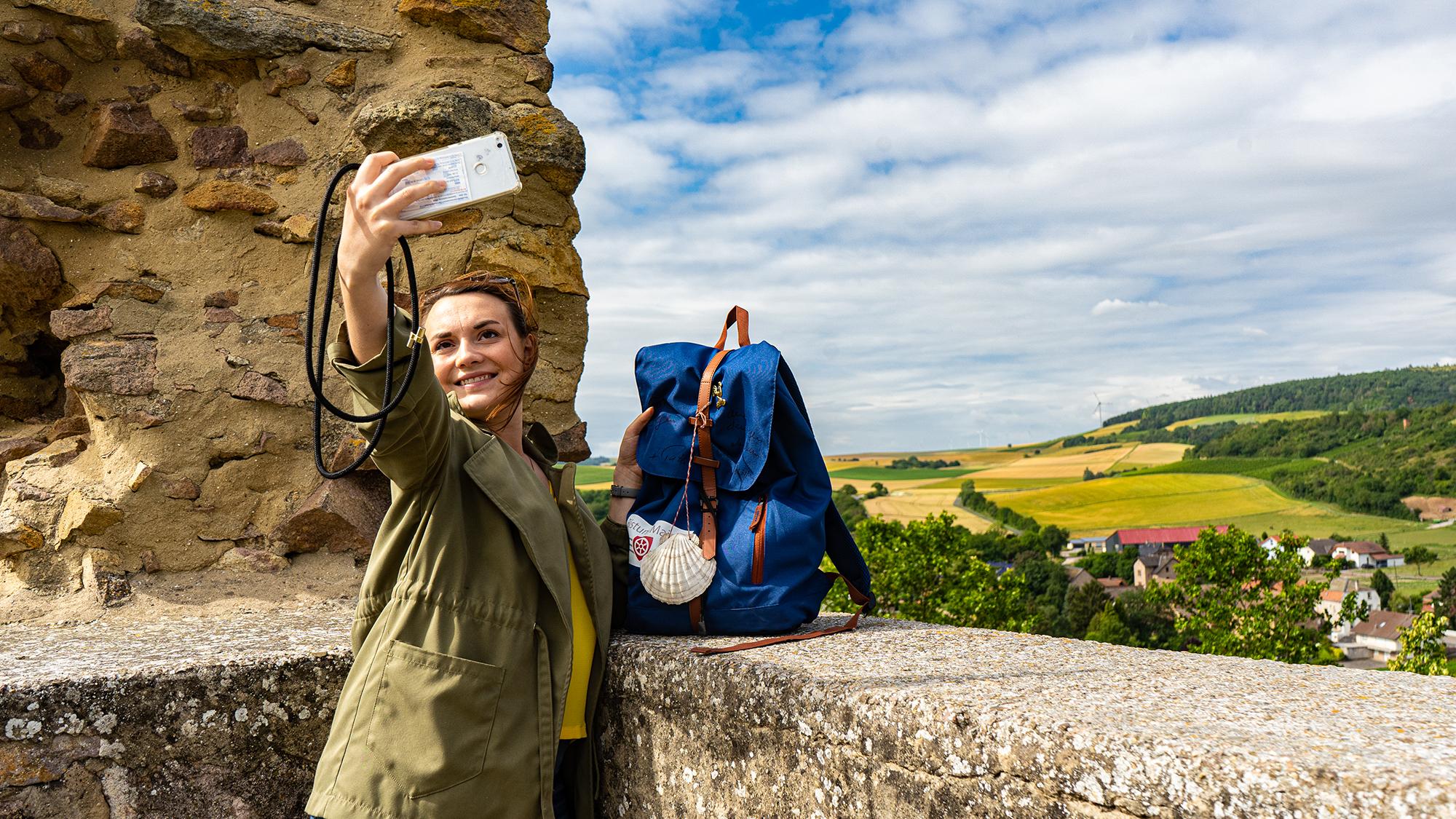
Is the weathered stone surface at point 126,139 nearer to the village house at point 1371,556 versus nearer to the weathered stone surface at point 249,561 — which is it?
the weathered stone surface at point 249,561

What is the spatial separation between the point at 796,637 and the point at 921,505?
159 ft

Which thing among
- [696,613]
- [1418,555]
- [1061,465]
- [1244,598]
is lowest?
[1418,555]

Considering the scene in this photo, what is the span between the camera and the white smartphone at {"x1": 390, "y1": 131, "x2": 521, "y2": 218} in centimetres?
146

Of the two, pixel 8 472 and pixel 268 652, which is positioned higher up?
pixel 8 472

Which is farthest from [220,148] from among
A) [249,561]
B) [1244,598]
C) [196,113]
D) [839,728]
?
[1244,598]

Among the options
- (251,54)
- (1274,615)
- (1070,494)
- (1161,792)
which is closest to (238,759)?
(1161,792)

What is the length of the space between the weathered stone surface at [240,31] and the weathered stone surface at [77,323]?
0.91 metres

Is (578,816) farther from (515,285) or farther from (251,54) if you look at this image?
(251,54)

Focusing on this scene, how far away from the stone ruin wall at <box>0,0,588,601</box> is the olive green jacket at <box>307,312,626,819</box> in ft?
4.00

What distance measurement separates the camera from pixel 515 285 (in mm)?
1979

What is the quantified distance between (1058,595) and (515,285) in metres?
50.6

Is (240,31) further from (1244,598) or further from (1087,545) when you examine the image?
(1087,545)

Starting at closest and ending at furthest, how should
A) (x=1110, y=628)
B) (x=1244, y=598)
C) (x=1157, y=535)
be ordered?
(x=1244, y=598) < (x=1110, y=628) < (x=1157, y=535)

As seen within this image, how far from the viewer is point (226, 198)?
9.37ft
